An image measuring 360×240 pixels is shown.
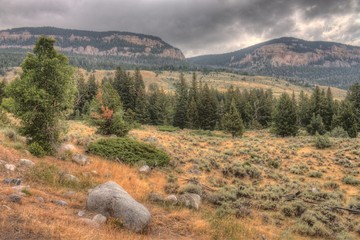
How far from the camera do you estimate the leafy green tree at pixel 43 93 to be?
14086 mm

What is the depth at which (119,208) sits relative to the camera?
8508mm

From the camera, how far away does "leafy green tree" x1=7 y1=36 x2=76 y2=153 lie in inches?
555

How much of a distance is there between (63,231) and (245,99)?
7266 cm

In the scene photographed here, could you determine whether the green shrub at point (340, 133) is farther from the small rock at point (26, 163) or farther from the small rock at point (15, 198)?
the small rock at point (15, 198)

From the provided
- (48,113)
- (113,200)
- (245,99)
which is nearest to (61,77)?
(48,113)

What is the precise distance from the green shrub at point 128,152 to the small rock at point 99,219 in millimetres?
9929

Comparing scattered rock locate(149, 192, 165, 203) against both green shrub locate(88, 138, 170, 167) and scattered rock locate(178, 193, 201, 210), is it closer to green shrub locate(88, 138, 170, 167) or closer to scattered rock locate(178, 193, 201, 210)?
scattered rock locate(178, 193, 201, 210)

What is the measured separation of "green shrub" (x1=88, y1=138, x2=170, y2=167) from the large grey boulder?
29.9 feet

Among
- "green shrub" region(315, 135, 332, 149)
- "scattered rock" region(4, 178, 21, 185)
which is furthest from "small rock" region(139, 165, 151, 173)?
"green shrub" region(315, 135, 332, 149)

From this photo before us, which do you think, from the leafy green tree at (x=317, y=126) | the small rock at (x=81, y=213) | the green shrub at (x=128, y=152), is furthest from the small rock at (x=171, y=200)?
the leafy green tree at (x=317, y=126)

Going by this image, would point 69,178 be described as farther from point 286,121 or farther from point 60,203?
point 286,121

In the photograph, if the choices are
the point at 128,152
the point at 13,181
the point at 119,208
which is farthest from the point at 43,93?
the point at 119,208

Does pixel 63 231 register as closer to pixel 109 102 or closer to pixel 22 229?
pixel 22 229

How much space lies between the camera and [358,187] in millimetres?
19297
